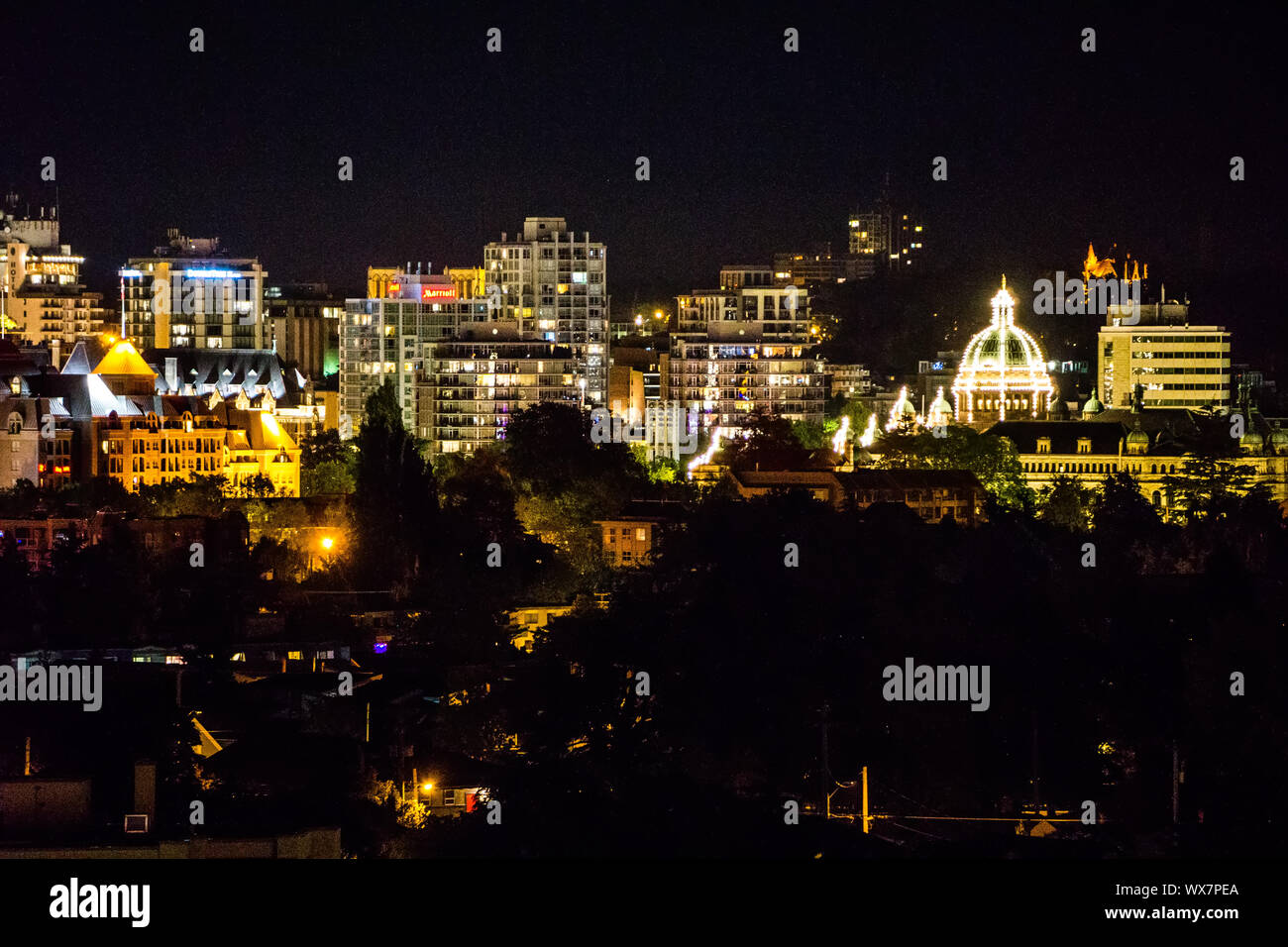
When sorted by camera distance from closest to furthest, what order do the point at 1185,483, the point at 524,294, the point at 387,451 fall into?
1. the point at 387,451
2. the point at 1185,483
3. the point at 524,294

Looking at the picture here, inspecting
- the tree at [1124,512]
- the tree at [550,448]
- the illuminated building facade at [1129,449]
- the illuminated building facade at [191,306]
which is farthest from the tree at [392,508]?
the illuminated building facade at [191,306]

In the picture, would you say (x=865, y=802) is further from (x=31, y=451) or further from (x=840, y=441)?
(x=840, y=441)

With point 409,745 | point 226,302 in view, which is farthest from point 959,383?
point 409,745

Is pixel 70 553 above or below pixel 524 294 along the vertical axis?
below

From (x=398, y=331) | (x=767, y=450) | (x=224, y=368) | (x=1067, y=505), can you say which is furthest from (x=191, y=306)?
(x=1067, y=505)

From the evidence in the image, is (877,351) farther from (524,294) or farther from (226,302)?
(524,294)

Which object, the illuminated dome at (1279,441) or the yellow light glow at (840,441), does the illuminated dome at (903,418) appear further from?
the illuminated dome at (1279,441)

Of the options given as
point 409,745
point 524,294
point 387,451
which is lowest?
point 409,745
